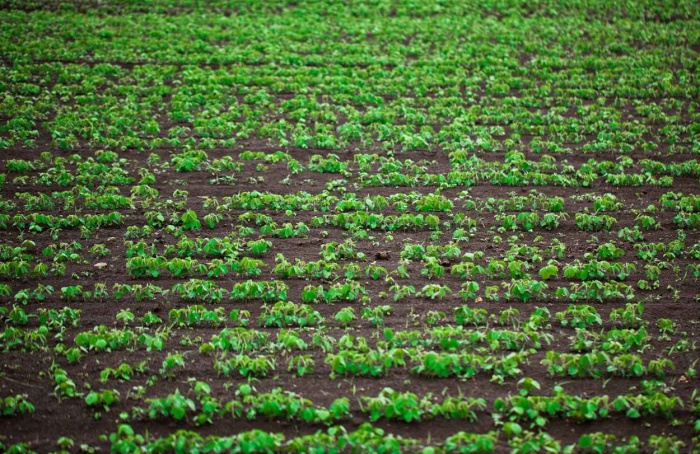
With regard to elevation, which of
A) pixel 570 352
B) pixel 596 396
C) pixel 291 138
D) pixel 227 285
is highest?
pixel 291 138

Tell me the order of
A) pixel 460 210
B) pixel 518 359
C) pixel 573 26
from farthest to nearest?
pixel 573 26
pixel 460 210
pixel 518 359

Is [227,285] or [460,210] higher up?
[460,210]

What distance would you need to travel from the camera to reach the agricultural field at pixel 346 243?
6.25m

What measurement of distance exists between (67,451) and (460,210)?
5.65m

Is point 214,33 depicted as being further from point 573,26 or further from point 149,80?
point 573,26

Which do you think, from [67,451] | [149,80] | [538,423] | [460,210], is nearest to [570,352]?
[538,423]

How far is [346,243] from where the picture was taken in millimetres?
8750

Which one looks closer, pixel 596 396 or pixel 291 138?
pixel 596 396

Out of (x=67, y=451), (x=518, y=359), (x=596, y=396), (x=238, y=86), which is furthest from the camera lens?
(x=238, y=86)

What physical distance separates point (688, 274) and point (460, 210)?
2.78 m

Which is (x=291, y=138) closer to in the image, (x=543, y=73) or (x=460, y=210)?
(x=460, y=210)

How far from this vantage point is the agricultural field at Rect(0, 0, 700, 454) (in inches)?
246

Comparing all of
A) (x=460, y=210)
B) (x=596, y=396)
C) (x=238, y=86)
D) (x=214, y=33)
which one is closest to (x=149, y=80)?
(x=238, y=86)

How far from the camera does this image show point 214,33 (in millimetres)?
16688
